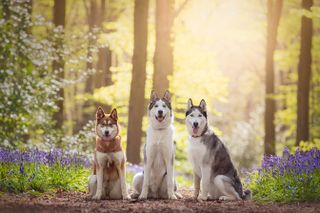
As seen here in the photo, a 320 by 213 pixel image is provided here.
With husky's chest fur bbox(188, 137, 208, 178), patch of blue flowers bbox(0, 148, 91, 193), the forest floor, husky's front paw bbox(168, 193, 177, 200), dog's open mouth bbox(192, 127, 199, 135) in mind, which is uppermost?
dog's open mouth bbox(192, 127, 199, 135)

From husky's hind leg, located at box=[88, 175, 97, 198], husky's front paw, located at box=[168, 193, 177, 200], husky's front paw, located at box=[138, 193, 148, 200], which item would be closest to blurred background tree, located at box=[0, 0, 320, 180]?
husky's hind leg, located at box=[88, 175, 97, 198]

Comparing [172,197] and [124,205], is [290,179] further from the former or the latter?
[124,205]

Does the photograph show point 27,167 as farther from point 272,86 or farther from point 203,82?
point 272,86

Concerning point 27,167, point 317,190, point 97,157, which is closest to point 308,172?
point 317,190

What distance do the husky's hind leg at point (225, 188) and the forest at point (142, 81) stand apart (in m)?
0.57

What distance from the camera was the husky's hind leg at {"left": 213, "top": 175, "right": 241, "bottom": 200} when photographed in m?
9.36

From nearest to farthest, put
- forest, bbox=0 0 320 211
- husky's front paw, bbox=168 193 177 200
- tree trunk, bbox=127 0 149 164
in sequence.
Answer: husky's front paw, bbox=168 193 177 200 → forest, bbox=0 0 320 211 → tree trunk, bbox=127 0 149 164

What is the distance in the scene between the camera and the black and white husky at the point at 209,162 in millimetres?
9422

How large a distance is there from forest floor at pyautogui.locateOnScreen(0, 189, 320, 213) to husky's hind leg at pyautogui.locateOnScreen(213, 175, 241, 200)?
34 cm

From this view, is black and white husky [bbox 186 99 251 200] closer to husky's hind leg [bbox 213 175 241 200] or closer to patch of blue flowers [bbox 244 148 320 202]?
husky's hind leg [bbox 213 175 241 200]

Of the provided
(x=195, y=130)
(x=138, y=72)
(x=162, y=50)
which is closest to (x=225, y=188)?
(x=195, y=130)

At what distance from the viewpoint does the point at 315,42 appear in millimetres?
21062

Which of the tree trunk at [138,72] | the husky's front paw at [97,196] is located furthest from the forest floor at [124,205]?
the tree trunk at [138,72]

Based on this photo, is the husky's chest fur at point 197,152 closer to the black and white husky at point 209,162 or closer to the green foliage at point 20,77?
the black and white husky at point 209,162
